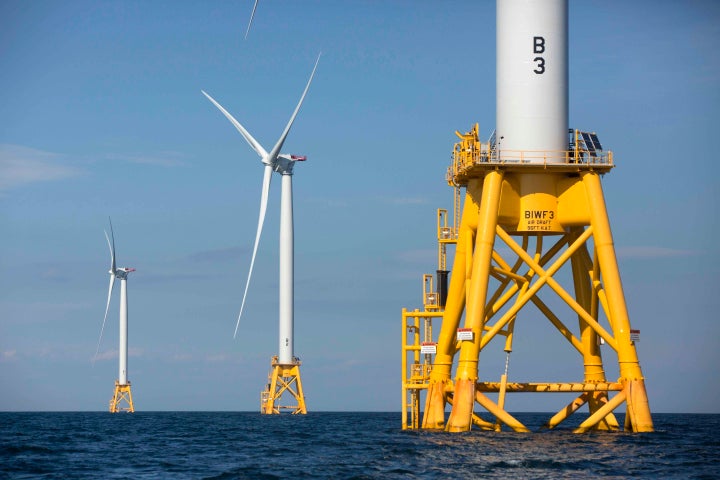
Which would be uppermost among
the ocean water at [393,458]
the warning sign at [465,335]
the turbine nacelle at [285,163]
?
the turbine nacelle at [285,163]

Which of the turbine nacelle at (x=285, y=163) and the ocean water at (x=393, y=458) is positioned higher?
the turbine nacelle at (x=285, y=163)

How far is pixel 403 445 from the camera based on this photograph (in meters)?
57.6

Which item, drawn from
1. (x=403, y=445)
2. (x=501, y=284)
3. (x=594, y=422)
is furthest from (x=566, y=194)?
(x=403, y=445)

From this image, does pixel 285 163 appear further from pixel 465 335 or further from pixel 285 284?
pixel 465 335

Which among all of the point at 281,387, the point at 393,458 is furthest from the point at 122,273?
the point at 393,458

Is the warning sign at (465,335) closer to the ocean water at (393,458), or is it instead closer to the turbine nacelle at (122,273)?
the ocean water at (393,458)

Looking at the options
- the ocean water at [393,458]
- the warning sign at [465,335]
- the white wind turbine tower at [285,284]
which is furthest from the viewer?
the white wind turbine tower at [285,284]

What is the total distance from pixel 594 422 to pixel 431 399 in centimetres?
898

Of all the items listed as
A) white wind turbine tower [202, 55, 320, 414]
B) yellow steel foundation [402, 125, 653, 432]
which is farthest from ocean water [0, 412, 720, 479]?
white wind turbine tower [202, 55, 320, 414]

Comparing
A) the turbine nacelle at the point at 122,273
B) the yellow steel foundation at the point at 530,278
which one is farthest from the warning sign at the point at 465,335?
the turbine nacelle at the point at 122,273

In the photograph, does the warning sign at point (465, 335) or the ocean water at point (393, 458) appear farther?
the warning sign at point (465, 335)

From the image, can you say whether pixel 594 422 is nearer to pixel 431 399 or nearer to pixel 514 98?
pixel 431 399

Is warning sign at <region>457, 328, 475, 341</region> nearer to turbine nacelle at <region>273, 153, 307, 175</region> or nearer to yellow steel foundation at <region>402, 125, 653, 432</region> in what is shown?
yellow steel foundation at <region>402, 125, 653, 432</region>

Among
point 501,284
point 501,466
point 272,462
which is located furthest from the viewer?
point 501,284
